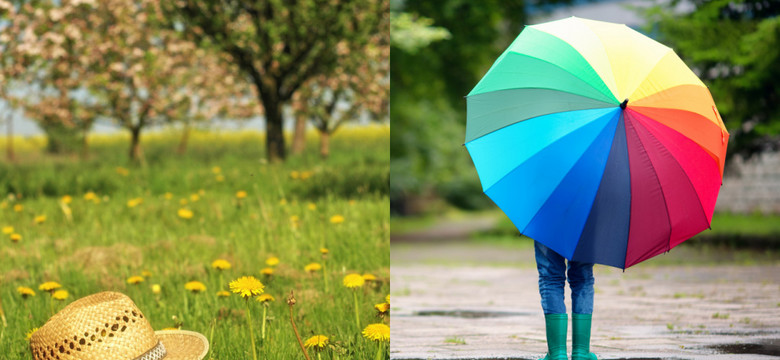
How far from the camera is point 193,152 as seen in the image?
11.0m

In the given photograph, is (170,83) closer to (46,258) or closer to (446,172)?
(46,258)

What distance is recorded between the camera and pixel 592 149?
3.55 meters

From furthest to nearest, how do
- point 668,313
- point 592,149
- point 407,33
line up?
point 407,33 → point 668,313 → point 592,149

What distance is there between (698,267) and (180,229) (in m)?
6.71

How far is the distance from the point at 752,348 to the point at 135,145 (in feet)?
28.4

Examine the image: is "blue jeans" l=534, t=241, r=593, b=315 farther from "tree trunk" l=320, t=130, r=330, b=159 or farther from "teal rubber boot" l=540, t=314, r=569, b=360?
"tree trunk" l=320, t=130, r=330, b=159

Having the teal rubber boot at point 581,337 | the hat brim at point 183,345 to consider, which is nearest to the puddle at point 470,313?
the teal rubber boot at point 581,337

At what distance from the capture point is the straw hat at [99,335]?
3033 mm

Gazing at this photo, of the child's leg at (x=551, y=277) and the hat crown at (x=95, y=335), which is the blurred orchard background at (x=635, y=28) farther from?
the hat crown at (x=95, y=335)

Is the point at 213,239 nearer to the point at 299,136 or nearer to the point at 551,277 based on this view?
the point at 551,277

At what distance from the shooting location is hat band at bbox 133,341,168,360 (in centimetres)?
307

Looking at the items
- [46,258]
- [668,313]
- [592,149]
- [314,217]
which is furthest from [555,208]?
[46,258]

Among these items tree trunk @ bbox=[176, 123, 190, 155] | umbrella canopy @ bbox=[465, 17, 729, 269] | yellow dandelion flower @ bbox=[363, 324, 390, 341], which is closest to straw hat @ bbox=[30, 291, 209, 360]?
yellow dandelion flower @ bbox=[363, 324, 390, 341]

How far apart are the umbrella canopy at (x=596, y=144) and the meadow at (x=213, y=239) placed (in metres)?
0.88
